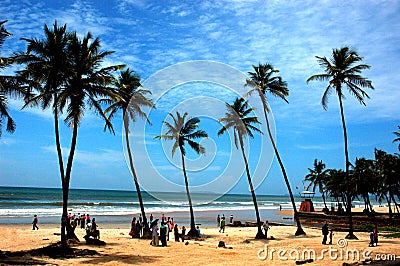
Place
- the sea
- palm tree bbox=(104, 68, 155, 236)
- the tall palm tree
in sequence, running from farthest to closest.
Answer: the sea → palm tree bbox=(104, 68, 155, 236) → the tall palm tree

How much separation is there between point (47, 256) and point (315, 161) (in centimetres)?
6158

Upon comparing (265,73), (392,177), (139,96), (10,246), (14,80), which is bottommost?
(10,246)

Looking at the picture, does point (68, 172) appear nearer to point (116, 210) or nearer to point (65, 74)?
point (65, 74)

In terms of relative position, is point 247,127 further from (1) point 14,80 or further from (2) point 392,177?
(2) point 392,177

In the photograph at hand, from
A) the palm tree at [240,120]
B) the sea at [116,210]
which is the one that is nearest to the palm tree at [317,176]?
the sea at [116,210]

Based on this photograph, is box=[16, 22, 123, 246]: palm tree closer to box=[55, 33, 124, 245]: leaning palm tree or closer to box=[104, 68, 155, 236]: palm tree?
box=[55, 33, 124, 245]: leaning palm tree

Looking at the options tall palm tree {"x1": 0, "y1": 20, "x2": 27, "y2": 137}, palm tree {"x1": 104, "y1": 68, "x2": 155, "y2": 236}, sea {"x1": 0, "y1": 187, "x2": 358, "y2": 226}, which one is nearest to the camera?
tall palm tree {"x1": 0, "y1": 20, "x2": 27, "y2": 137}

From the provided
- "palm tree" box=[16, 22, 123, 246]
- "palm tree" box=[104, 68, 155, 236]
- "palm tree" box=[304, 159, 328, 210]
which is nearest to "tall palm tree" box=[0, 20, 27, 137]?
"palm tree" box=[16, 22, 123, 246]

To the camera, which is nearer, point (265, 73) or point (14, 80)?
point (14, 80)

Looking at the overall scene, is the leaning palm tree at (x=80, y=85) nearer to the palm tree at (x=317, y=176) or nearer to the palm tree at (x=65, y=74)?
the palm tree at (x=65, y=74)

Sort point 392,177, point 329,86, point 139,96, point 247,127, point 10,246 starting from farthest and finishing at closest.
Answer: point 392,177 → point 247,127 → point 329,86 → point 139,96 → point 10,246

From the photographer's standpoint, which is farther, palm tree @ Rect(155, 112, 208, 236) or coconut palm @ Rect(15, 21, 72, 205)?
palm tree @ Rect(155, 112, 208, 236)

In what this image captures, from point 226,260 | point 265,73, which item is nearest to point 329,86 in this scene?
point 265,73

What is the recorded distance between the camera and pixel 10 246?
1980 centimetres
